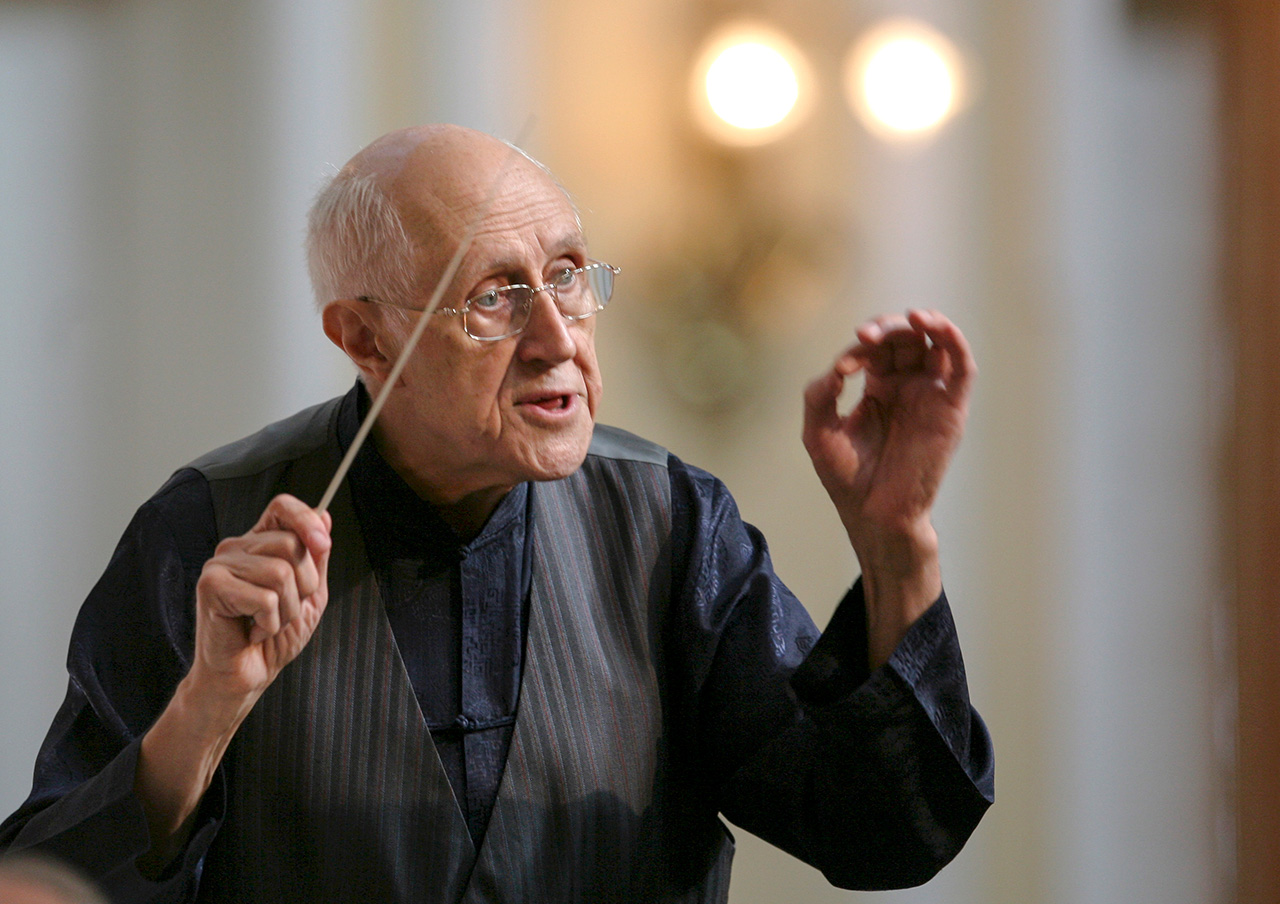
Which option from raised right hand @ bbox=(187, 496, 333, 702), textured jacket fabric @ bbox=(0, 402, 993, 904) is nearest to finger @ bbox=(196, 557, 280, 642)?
raised right hand @ bbox=(187, 496, 333, 702)

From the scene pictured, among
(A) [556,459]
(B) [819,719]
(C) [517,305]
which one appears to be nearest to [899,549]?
(B) [819,719]

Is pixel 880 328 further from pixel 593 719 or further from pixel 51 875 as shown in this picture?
pixel 51 875

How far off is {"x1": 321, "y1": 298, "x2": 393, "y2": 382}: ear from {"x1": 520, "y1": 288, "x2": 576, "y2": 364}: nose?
165 millimetres

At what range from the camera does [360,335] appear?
1.29 metres

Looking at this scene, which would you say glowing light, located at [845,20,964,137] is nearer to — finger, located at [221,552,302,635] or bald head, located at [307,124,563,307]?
bald head, located at [307,124,563,307]

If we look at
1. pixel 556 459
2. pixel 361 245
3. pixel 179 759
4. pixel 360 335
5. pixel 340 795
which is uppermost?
pixel 361 245

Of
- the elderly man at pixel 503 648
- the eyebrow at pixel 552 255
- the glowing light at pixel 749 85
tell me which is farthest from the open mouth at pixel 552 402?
the glowing light at pixel 749 85

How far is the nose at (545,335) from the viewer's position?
1.21m

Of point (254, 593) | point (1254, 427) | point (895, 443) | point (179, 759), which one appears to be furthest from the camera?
point (1254, 427)

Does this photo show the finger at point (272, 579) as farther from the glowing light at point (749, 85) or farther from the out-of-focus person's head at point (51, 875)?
the glowing light at point (749, 85)

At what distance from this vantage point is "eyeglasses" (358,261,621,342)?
3.94 ft

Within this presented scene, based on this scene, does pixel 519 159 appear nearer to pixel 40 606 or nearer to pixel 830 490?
pixel 830 490

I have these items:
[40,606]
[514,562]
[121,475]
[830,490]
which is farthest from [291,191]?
[830,490]

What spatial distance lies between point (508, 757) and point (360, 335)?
19.4 inches
